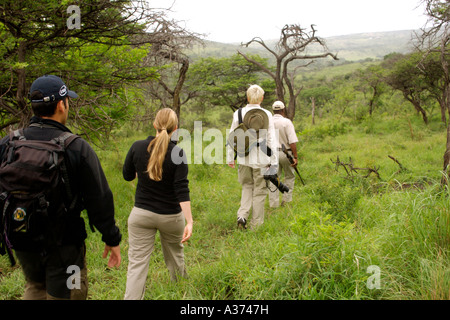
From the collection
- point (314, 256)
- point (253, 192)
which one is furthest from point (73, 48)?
point (314, 256)

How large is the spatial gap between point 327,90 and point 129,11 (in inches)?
1283

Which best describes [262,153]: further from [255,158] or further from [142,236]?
[142,236]

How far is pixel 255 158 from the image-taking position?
444 centimetres

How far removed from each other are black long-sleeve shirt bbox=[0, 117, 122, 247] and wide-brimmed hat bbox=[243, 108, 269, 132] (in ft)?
8.56

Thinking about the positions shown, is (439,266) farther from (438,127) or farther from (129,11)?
(438,127)

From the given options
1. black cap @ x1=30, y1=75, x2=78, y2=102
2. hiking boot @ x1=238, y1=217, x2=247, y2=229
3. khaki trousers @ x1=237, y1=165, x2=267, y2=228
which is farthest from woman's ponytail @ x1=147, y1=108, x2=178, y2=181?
hiking boot @ x1=238, y1=217, x2=247, y2=229

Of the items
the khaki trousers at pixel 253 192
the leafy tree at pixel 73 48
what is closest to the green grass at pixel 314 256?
the khaki trousers at pixel 253 192

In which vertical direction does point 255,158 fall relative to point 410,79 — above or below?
below

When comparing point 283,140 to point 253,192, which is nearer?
point 253,192

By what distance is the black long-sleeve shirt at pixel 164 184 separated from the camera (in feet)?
Result: 8.53

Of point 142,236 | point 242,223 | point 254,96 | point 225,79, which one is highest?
point 225,79

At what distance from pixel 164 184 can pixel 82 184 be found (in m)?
0.76

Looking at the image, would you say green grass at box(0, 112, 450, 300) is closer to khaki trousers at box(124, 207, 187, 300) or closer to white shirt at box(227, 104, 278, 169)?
khaki trousers at box(124, 207, 187, 300)
